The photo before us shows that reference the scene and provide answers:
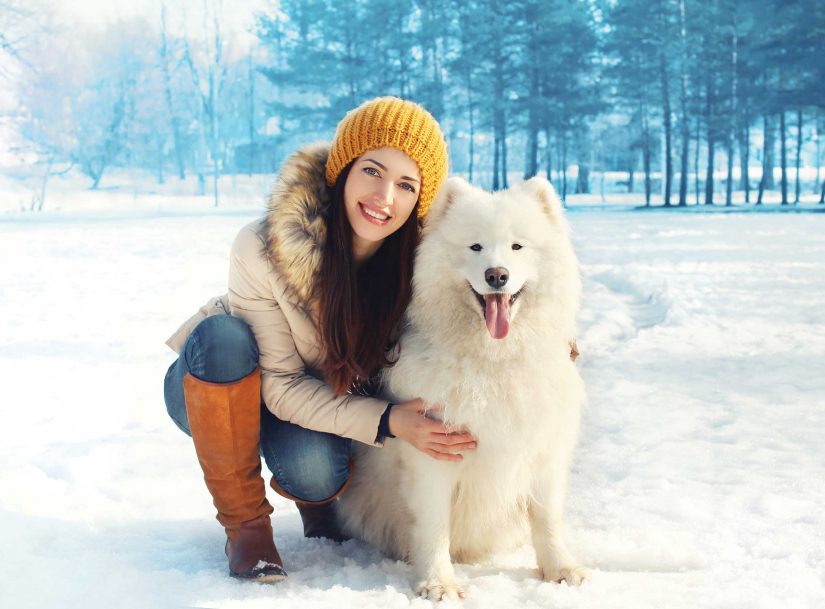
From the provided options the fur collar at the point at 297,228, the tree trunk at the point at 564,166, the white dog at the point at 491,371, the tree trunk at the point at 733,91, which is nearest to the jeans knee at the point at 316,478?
the white dog at the point at 491,371

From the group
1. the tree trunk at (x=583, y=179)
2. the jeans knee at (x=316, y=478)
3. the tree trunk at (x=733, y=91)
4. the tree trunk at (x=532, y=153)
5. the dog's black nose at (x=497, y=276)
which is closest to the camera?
the dog's black nose at (x=497, y=276)

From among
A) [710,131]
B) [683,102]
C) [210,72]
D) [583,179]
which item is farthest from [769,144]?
[210,72]

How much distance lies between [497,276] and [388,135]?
0.49 m

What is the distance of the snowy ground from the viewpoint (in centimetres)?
170

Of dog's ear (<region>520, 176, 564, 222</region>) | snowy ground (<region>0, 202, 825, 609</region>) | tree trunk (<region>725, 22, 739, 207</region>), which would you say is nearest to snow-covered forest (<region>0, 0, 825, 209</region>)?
tree trunk (<region>725, 22, 739, 207</region>)

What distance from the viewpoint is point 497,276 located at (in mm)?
1657

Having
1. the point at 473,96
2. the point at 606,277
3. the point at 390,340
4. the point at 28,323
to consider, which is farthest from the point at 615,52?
the point at 390,340

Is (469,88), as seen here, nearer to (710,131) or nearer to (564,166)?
(564,166)

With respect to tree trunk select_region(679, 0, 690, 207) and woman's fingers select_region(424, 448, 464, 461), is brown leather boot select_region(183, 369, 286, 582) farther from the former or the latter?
tree trunk select_region(679, 0, 690, 207)

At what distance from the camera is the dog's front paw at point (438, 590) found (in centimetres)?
168

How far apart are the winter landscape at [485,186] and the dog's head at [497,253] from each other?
697mm

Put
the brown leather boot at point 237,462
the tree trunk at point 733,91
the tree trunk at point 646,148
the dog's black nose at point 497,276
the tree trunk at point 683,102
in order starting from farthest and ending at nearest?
the tree trunk at point 646,148, the tree trunk at point 683,102, the tree trunk at point 733,91, the brown leather boot at point 237,462, the dog's black nose at point 497,276

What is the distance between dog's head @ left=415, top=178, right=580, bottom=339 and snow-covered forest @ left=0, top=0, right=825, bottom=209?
58.0 ft

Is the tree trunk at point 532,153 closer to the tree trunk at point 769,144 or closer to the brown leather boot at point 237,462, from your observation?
the tree trunk at point 769,144
